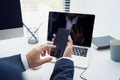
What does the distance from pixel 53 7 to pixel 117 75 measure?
77 centimetres

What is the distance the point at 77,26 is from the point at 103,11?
1.43 ft

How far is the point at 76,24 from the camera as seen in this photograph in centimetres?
101

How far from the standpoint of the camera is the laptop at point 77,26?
3.22ft

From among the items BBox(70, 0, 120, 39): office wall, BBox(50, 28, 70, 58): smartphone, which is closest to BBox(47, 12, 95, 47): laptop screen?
BBox(50, 28, 70, 58): smartphone

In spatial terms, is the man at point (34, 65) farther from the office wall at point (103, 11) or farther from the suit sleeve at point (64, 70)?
the office wall at point (103, 11)

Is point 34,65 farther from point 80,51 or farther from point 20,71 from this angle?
point 80,51

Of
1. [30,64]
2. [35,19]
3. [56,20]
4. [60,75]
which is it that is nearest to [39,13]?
[35,19]

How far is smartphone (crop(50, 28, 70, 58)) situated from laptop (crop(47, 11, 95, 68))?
156 mm

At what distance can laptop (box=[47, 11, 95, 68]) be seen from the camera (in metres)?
0.98

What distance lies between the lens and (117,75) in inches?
31.3

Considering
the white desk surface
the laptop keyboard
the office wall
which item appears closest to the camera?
the white desk surface

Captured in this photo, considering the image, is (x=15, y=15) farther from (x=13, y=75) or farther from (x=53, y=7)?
(x=53, y=7)

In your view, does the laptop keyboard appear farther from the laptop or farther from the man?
the man

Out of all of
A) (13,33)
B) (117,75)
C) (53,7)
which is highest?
(53,7)
